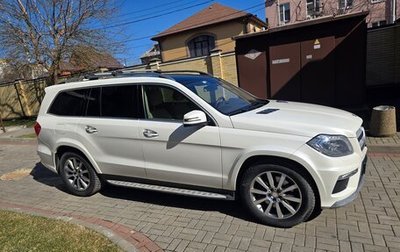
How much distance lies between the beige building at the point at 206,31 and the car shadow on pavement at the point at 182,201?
80.6 feet

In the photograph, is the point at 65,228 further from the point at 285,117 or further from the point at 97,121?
the point at 285,117

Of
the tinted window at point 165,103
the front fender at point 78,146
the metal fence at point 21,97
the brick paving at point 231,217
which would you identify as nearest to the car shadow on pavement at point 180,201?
the brick paving at point 231,217

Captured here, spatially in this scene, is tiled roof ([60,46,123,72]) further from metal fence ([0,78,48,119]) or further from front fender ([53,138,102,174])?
front fender ([53,138,102,174])

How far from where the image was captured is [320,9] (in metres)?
34.5

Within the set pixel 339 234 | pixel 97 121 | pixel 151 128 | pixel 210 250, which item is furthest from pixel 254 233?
pixel 97 121

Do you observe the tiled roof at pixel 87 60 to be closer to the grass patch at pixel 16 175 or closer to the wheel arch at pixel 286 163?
the grass patch at pixel 16 175

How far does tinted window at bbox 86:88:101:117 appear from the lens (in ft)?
15.7

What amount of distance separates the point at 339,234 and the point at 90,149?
338 centimetres

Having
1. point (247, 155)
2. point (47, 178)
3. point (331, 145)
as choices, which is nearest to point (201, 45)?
point (47, 178)

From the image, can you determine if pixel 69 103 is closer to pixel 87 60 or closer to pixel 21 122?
pixel 87 60

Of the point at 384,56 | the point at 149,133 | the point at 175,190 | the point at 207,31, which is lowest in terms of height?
the point at 175,190

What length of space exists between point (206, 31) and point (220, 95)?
27147mm

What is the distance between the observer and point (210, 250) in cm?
341

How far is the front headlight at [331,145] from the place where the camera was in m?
3.38
